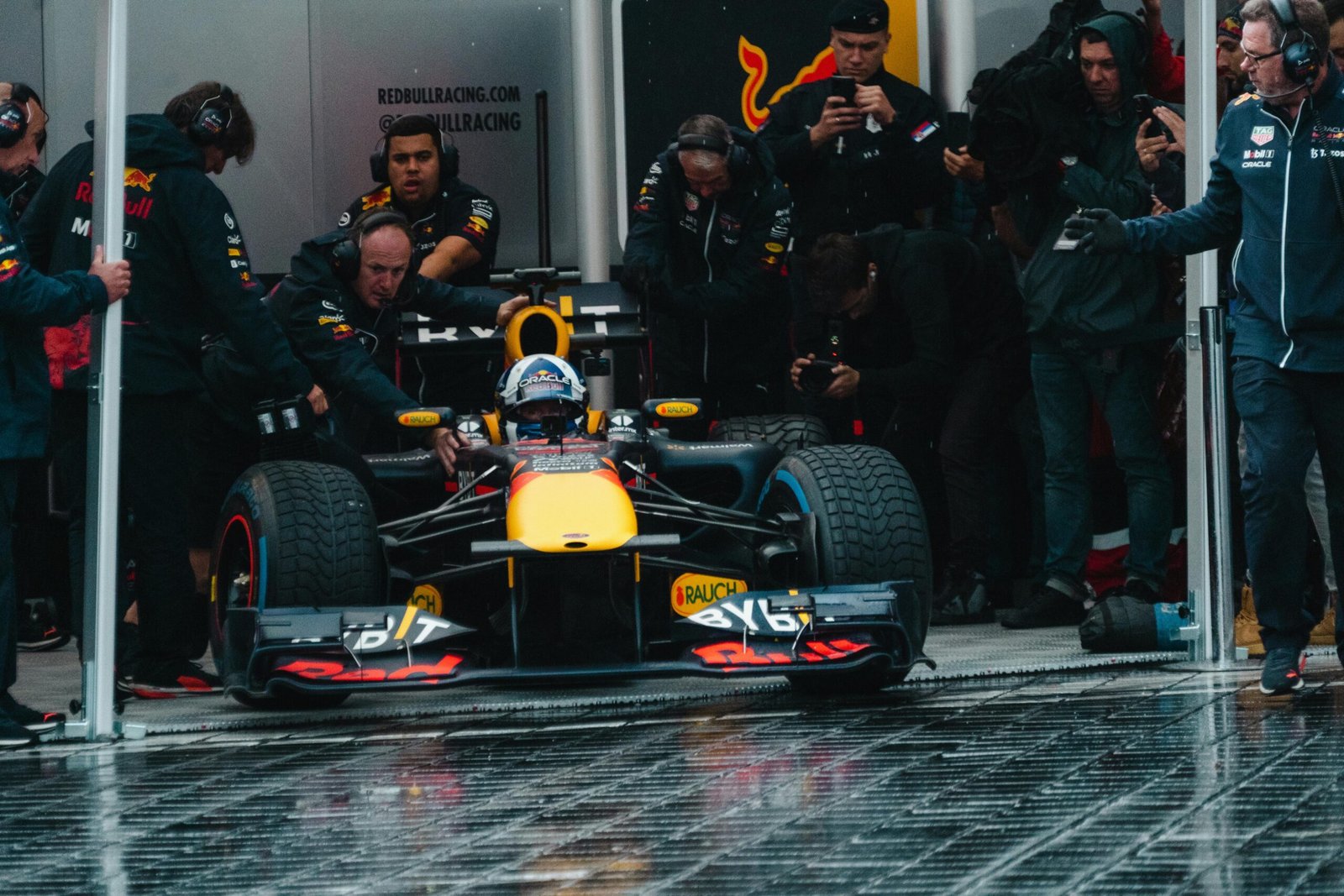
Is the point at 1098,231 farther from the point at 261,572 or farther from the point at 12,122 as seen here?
the point at 12,122

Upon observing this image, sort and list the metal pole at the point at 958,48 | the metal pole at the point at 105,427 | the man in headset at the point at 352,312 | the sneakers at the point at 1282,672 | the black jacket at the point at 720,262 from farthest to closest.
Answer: the metal pole at the point at 958,48 → the black jacket at the point at 720,262 → the man in headset at the point at 352,312 → the sneakers at the point at 1282,672 → the metal pole at the point at 105,427

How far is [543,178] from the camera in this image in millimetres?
9711

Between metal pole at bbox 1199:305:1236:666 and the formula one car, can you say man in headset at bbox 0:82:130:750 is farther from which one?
metal pole at bbox 1199:305:1236:666

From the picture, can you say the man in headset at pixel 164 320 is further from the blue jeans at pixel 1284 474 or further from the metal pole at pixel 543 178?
the blue jeans at pixel 1284 474

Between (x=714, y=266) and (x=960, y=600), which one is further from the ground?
(x=714, y=266)

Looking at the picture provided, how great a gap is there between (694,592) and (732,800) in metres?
2.27

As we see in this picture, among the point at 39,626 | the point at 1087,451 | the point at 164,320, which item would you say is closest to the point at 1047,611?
the point at 1087,451

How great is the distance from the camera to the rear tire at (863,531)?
280 inches

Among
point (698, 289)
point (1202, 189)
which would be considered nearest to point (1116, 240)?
point (1202, 189)

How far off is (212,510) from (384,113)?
2.24 metres

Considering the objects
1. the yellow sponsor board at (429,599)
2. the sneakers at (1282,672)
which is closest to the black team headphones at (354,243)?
the yellow sponsor board at (429,599)

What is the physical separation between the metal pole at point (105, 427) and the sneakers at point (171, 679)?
1082 mm

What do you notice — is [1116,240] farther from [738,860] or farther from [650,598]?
[738,860]

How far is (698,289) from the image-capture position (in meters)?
9.38
